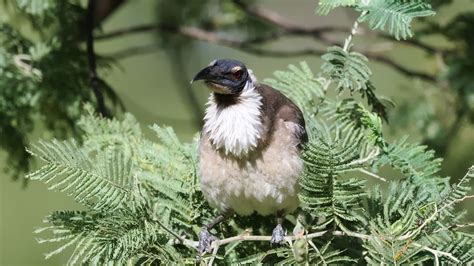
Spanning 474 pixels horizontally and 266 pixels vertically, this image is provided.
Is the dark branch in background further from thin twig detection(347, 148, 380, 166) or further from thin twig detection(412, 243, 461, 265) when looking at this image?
thin twig detection(412, 243, 461, 265)

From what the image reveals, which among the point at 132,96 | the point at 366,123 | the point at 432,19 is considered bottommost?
the point at 132,96

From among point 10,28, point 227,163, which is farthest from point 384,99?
point 10,28

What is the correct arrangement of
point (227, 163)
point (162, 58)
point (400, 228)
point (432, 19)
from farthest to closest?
point (162, 58) → point (432, 19) → point (227, 163) → point (400, 228)

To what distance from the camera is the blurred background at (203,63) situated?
334 centimetres

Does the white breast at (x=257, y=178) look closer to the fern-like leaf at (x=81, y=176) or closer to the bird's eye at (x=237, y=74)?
the bird's eye at (x=237, y=74)

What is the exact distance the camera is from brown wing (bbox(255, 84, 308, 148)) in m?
2.47

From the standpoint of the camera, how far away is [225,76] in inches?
96.1

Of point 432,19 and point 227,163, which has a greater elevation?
point 432,19

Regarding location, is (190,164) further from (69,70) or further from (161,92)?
(161,92)

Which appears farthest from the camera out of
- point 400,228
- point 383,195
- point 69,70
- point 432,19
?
point 432,19

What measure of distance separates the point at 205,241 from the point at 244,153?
32 cm

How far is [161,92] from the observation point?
5777mm

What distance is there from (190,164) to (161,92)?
129 inches

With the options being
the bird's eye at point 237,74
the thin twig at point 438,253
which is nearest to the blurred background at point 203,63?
the bird's eye at point 237,74
